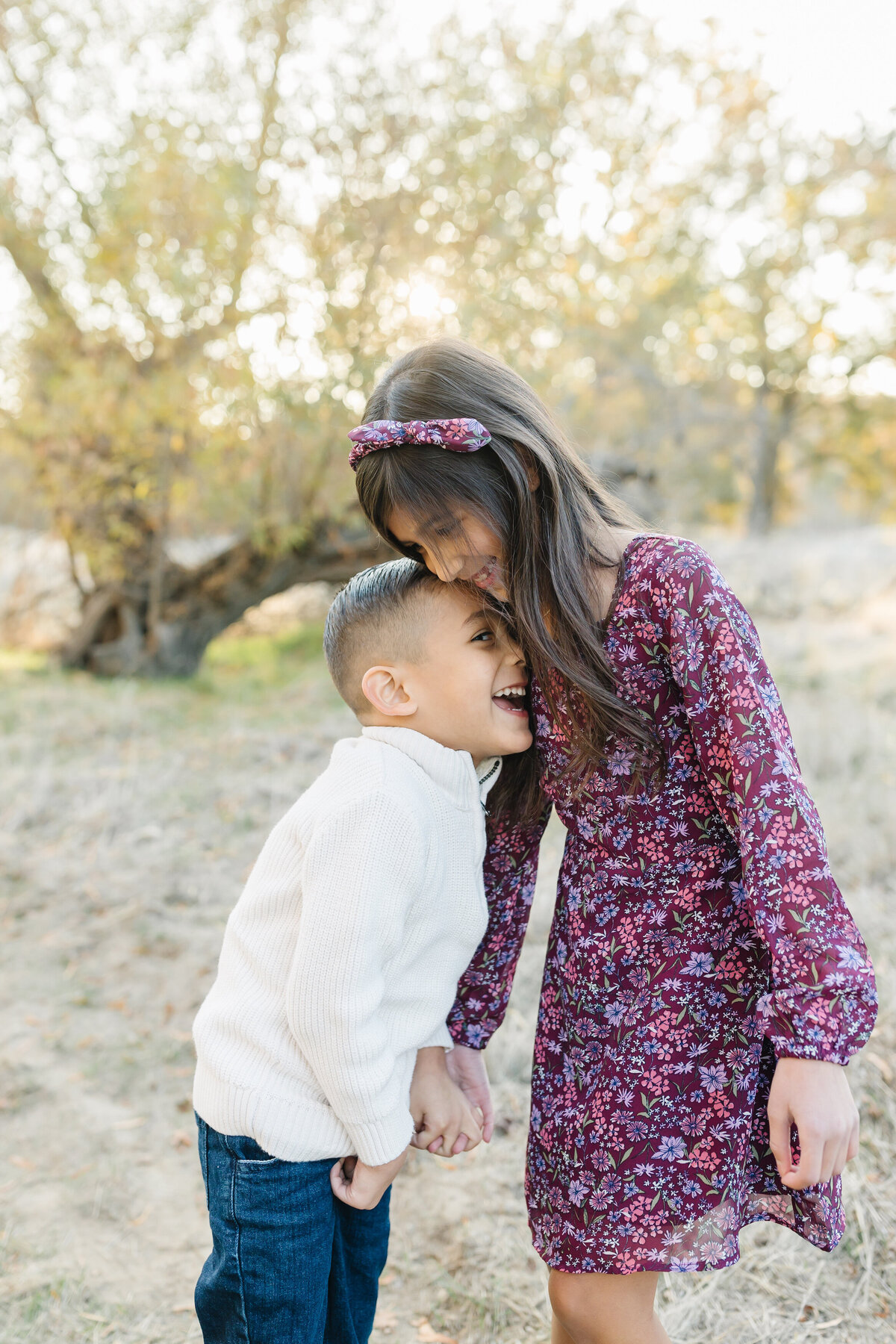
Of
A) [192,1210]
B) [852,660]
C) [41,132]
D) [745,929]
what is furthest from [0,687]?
[745,929]

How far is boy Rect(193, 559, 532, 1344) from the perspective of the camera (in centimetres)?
114

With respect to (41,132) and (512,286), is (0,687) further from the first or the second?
(512,286)

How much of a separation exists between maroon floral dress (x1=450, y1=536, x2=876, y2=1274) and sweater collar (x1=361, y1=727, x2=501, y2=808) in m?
0.13

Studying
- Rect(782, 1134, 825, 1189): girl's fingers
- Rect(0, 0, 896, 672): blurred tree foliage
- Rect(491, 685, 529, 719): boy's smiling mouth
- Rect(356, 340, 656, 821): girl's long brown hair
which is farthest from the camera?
Rect(0, 0, 896, 672): blurred tree foliage

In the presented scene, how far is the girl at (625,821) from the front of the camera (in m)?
1.22

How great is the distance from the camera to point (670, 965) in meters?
1.27

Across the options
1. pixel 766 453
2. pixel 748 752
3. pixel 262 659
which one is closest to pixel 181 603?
pixel 262 659

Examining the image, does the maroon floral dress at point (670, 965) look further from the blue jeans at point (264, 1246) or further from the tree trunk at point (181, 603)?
the tree trunk at point (181, 603)

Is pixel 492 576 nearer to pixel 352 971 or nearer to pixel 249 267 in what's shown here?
pixel 352 971

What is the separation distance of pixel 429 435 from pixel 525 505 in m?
0.15

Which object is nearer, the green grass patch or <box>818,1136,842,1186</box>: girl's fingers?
<box>818,1136,842,1186</box>: girl's fingers

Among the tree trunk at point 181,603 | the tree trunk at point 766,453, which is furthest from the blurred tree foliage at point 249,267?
the tree trunk at point 766,453

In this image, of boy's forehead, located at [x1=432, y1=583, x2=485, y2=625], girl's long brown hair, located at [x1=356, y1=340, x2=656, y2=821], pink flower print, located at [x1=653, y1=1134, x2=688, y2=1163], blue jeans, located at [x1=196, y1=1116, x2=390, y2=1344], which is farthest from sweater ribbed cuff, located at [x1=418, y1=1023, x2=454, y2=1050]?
boy's forehead, located at [x1=432, y1=583, x2=485, y2=625]

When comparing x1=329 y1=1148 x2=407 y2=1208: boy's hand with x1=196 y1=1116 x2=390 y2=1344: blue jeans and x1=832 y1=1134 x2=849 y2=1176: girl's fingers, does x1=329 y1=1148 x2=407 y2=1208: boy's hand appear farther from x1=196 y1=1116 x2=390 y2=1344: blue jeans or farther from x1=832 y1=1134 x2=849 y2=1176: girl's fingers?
x1=832 y1=1134 x2=849 y2=1176: girl's fingers
